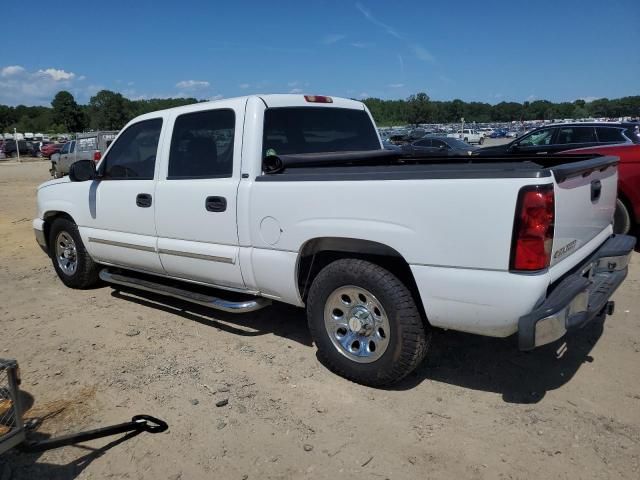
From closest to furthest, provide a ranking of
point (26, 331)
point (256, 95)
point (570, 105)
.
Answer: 1. point (256, 95)
2. point (26, 331)
3. point (570, 105)

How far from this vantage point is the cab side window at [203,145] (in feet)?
13.7

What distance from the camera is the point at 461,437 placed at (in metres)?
3.03

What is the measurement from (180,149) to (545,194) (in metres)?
2.96

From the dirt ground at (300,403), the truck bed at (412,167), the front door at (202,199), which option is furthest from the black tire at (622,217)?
the front door at (202,199)

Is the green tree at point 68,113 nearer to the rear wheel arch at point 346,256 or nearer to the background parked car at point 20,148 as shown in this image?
the background parked car at point 20,148

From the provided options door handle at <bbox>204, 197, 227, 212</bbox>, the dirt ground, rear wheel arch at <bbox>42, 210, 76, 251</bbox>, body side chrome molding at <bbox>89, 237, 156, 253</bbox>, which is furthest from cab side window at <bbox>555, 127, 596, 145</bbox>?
rear wheel arch at <bbox>42, 210, 76, 251</bbox>

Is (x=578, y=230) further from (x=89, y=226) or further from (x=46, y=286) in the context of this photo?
(x=46, y=286)

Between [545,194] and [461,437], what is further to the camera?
[461,437]

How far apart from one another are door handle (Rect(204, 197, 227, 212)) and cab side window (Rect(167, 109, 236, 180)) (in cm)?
18

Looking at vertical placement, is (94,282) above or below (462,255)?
below

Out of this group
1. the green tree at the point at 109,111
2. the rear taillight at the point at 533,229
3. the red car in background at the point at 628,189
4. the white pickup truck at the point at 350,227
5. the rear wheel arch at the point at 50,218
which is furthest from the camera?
the green tree at the point at 109,111

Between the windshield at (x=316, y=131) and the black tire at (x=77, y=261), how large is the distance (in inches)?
106

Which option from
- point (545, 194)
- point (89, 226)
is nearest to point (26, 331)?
point (89, 226)

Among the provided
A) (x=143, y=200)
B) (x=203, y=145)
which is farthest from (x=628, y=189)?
(x=143, y=200)
